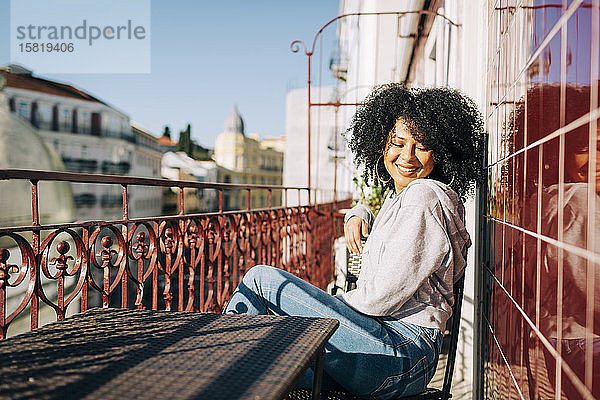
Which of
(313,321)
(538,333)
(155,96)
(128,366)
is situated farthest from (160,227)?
(155,96)

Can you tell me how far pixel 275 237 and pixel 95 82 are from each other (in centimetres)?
6563

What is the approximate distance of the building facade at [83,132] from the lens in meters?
57.5

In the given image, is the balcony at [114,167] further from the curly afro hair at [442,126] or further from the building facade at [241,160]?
the curly afro hair at [442,126]

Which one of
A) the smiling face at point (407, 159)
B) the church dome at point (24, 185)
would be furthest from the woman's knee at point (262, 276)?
the church dome at point (24, 185)

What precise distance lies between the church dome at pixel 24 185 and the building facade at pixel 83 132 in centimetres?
3553

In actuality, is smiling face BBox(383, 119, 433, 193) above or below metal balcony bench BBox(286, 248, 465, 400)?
above

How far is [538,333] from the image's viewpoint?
143cm

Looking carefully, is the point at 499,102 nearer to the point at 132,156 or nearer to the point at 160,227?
the point at 160,227

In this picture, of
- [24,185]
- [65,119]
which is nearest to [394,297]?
[24,185]

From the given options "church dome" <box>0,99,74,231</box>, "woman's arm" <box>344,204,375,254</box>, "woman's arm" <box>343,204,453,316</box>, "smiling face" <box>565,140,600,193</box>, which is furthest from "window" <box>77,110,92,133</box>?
"smiling face" <box>565,140,600,193</box>

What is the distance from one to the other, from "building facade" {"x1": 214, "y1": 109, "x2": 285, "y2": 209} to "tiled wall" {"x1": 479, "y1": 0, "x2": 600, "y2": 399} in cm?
9293

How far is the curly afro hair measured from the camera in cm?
234

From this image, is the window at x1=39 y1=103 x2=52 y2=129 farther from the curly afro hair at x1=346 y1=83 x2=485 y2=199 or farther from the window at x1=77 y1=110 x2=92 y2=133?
the curly afro hair at x1=346 y1=83 x2=485 y2=199

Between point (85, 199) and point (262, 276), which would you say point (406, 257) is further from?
point (85, 199)
